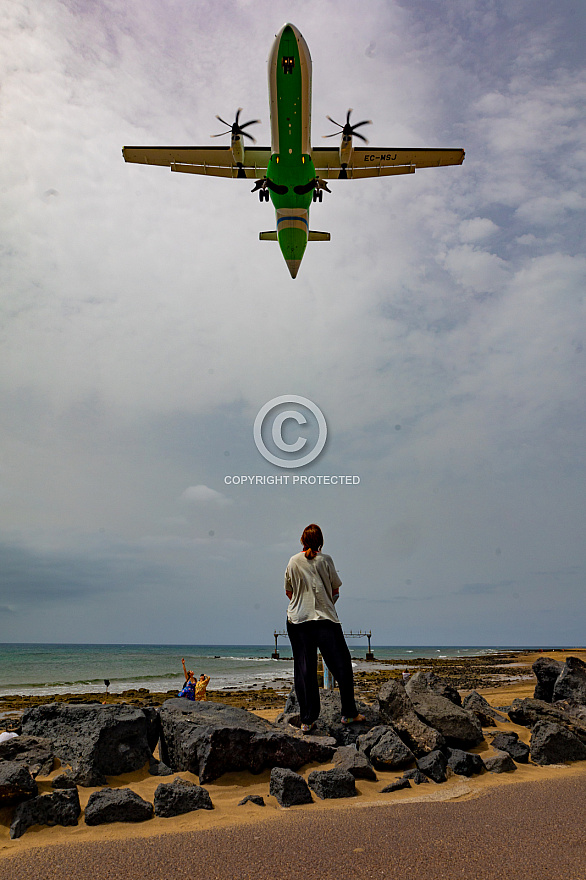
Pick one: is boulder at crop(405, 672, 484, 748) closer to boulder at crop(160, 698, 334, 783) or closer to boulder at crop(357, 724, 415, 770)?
boulder at crop(357, 724, 415, 770)

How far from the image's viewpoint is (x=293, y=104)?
19.5m

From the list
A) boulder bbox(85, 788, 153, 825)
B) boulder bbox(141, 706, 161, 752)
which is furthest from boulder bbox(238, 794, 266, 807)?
boulder bbox(141, 706, 161, 752)

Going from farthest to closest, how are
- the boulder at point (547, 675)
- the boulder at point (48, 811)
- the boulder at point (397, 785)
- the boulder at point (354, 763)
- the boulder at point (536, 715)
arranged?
the boulder at point (547, 675) < the boulder at point (536, 715) < the boulder at point (354, 763) < the boulder at point (397, 785) < the boulder at point (48, 811)

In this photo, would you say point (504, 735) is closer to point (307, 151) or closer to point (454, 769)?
point (454, 769)

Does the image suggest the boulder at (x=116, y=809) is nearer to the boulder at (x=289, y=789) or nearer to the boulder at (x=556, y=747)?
the boulder at (x=289, y=789)

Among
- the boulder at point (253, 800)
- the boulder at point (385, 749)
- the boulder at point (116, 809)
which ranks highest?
the boulder at point (385, 749)

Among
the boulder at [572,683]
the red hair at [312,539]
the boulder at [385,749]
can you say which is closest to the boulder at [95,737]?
the boulder at [385,749]

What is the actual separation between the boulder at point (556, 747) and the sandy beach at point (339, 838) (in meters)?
1.06

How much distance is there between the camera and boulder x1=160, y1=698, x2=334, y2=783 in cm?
443

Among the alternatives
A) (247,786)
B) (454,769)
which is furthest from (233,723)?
(454,769)

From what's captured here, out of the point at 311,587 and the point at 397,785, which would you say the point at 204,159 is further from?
the point at 397,785

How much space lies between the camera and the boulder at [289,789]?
3.90m

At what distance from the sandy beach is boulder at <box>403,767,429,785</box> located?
0.70 feet

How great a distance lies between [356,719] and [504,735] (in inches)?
59.2
